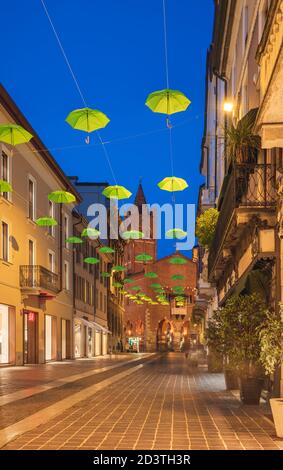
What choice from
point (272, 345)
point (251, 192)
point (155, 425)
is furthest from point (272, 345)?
point (251, 192)

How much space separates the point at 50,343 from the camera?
3866 centimetres

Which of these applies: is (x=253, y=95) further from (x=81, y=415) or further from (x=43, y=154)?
(x=43, y=154)

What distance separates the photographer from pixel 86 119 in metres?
16.2

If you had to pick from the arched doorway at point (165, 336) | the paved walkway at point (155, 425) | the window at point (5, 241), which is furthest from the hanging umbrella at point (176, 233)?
Result: the arched doorway at point (165, 336)

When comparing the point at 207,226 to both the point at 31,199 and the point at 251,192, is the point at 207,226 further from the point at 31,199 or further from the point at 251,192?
the point at 251,192

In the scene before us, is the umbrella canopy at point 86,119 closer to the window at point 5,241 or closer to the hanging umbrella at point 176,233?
the window at point 5,241

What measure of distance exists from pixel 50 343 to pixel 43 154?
1100 centimetres

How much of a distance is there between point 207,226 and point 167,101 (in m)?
11.9

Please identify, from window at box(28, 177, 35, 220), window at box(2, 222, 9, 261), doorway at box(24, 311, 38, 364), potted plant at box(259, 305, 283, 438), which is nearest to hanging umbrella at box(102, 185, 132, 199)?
window at box(2, 222, 9, 261)

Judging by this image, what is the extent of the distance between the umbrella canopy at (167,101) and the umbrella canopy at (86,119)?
4.82ft

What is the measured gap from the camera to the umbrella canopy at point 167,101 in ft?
49.1

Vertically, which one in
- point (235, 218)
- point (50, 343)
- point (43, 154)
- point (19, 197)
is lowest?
point (50, 343)
